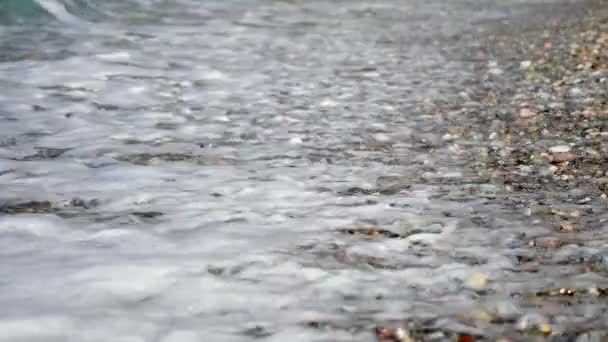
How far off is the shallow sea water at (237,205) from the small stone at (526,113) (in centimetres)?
68

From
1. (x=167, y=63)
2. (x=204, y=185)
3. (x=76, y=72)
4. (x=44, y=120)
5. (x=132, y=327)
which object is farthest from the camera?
(x=167, y=63)

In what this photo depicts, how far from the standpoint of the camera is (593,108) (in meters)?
5.55

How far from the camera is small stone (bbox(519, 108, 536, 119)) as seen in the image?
5.50m

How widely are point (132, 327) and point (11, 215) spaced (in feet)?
4.19

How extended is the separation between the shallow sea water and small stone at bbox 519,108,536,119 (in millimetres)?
682

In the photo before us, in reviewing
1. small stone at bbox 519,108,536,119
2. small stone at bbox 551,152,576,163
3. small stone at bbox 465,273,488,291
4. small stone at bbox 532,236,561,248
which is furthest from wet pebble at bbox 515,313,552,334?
small stone at bbox 519,108,536,119

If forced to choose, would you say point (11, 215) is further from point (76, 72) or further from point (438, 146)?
point (76, 72)

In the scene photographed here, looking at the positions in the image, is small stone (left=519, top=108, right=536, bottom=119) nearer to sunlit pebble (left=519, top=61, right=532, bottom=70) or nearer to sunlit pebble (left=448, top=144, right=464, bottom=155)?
sunlit pebble (left=448, top=144, right=464, bottom=155)

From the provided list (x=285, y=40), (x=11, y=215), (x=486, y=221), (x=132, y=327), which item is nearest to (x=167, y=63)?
(x=285, y=40)

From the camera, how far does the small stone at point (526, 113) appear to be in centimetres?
550

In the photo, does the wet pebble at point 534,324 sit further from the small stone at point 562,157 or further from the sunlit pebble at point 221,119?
the sunlit pebble at point 221,119

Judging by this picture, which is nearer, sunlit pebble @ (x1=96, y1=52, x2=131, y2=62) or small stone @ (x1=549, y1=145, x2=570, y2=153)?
small stone @ (x1=549, y1=145, x2=570, y2=153)

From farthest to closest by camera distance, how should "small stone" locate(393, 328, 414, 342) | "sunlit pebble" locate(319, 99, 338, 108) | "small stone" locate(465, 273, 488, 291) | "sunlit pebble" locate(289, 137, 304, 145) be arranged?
"sunlit pebble" locate(319, 99, 338, 108), "sunlit pebble" locate(289, 137, 304, 145), "small stone" locate(465, 273, 488, 291), "small stone" locate(393, 328, 414, 342)

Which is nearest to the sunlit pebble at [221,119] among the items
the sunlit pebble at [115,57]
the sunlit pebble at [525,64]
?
the sunlit pebble at [115,57]
